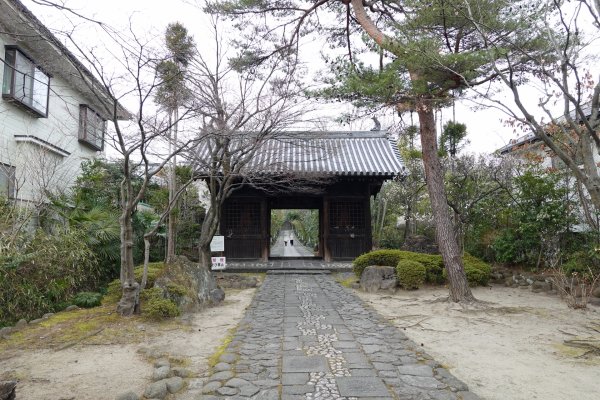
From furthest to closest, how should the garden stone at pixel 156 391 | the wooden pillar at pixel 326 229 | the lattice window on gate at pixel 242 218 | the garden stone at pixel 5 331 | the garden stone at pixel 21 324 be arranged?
the lattice window on gate at pixel 242 218 < the wooden pillar at pixel 326 229 < the garden stone at pixel 21 324 < the garden stone at pixel 5 331 < the garden stone at pixel 156 391

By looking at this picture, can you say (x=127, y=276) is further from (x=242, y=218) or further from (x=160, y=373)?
(x=242, y=218)

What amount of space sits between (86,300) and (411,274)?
7070 mm

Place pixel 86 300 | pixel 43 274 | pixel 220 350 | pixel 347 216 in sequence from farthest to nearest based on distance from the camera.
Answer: pixel 347 216, pixel 86 300, pixel 43 274, pixel 220 350

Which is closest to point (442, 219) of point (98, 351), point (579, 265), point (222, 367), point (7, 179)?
point (579, 265)

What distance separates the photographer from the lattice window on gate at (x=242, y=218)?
14438 mm

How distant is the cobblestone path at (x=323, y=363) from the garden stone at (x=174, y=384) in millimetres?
121

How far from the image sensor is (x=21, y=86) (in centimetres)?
884

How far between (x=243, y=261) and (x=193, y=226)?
90.0 inches

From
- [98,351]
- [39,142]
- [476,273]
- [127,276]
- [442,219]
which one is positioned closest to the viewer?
[98,351]

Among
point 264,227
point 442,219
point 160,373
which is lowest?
point 160,373

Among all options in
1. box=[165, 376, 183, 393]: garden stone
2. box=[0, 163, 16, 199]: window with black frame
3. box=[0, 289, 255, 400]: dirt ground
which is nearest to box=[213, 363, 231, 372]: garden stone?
box=[0, 289, 255, 400]: dirt ground

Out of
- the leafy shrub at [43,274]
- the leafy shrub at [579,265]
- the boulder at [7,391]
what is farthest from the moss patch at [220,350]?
the leafy shrub at [579,265]

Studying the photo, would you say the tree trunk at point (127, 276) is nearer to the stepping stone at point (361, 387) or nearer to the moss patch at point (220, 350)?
the moss patch at point (220, 350)

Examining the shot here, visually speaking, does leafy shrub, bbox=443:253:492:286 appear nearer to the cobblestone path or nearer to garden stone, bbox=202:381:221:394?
the cobblestone path
